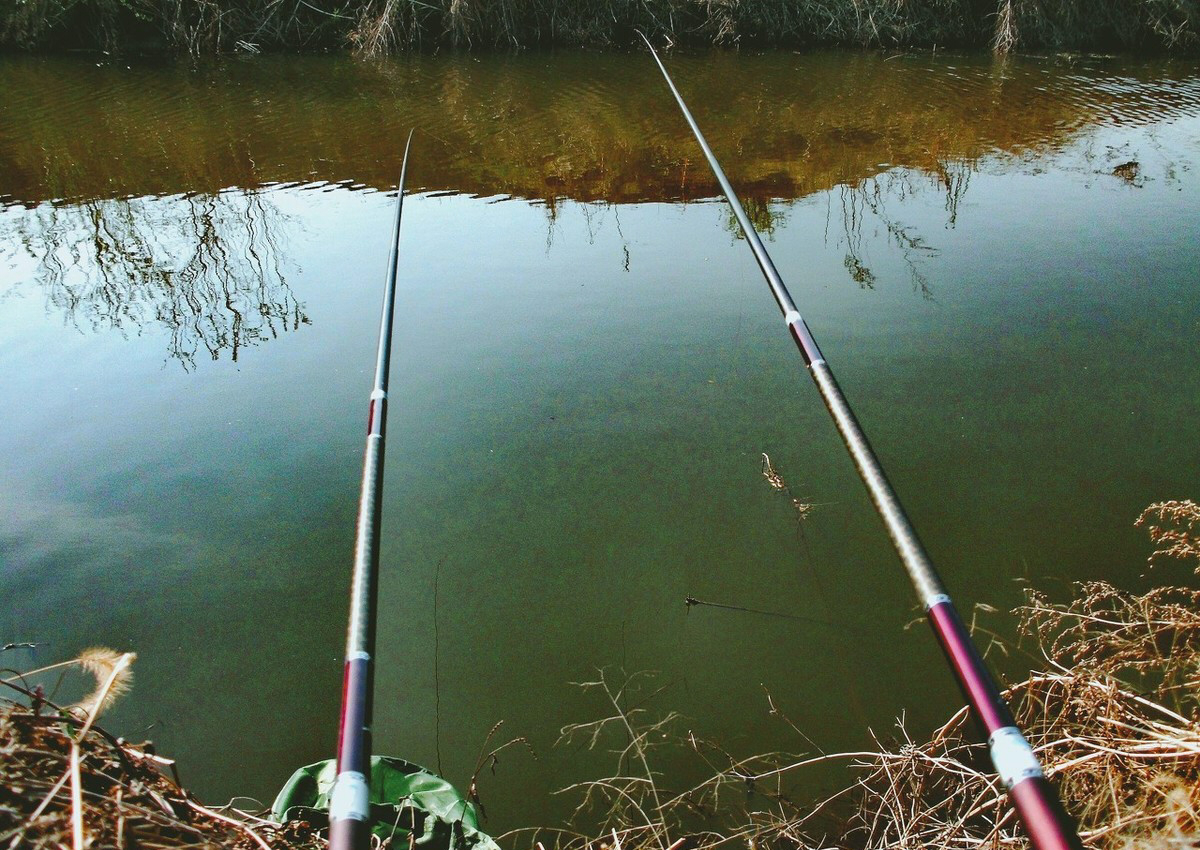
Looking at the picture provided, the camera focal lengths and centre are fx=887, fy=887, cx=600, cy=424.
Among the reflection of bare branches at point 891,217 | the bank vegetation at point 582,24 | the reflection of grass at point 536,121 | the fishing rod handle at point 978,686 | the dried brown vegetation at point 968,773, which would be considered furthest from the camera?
the bank vegetation at point 582,24

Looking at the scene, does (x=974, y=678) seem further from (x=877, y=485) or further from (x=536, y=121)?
(x=536, y=121)

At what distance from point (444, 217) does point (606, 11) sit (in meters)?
5.58

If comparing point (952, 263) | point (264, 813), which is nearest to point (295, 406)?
point (264, 813)

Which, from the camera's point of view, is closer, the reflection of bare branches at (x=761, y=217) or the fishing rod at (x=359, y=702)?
the fishing rod at (x=359, y=702)

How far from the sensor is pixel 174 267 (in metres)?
3.97

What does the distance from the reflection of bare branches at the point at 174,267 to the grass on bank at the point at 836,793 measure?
1882mm

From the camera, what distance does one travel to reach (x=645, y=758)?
177 centimetres

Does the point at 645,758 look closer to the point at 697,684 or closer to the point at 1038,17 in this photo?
the point at 697,684

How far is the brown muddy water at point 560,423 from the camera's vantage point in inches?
77.6

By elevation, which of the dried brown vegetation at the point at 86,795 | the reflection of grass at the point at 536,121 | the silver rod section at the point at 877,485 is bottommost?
the dried brown vegetation at the point at 86,795

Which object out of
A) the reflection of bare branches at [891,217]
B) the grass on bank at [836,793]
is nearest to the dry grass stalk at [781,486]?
the grass on bank at [836,793]

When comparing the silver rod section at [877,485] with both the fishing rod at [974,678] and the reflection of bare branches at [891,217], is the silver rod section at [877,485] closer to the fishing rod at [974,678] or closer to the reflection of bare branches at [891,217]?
the fishing rod at [974,678]

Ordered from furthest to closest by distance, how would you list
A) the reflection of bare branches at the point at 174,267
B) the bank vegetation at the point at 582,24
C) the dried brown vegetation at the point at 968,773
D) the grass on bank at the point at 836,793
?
the bank vegetation at the point at 582,24 → the reflection of bare branches at the point at 174,267 → the dried brown vegetation at the point at 968,773 → the grass on bank at the point at 836,793

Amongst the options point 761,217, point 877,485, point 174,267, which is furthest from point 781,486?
point 174,267
